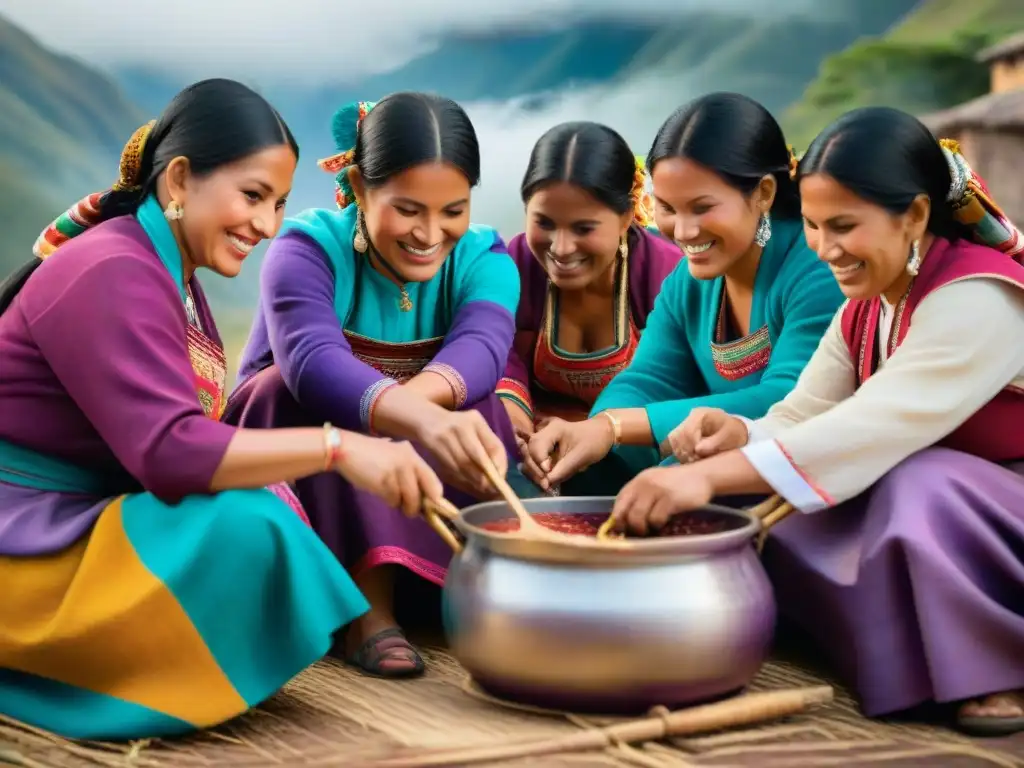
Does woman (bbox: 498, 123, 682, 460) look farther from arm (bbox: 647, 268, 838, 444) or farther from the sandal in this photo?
the sandal

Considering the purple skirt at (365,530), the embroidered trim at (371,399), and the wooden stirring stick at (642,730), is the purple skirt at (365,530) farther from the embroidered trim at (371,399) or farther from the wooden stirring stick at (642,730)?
the wooden stirring stick at (642,730)

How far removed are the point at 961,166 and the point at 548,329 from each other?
5.24ft

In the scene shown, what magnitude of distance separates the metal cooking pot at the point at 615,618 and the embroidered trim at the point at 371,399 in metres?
0.58

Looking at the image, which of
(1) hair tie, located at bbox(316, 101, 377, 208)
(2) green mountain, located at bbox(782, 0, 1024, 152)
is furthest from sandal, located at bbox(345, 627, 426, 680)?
(2) green mountain, located at bbox(782, 0, 1024, 152)

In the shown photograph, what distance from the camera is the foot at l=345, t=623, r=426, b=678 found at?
2670 millimetres

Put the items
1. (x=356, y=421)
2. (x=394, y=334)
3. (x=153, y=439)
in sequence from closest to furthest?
(x=153, y=439) < (x=356, y=421) < (x=394, y=334)

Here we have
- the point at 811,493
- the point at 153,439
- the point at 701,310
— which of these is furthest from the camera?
the point at 701,310

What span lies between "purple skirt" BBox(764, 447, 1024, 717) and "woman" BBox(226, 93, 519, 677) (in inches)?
28.8

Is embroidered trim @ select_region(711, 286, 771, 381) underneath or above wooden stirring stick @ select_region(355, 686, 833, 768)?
above

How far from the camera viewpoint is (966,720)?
226cm

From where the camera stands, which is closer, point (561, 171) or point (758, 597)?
point (758, 597)

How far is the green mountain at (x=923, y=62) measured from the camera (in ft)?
38.9

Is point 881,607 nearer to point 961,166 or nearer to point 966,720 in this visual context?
point 966,720

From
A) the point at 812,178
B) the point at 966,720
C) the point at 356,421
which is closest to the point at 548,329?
the point at 356,421
